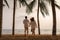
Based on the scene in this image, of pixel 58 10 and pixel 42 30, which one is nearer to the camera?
pixel 58 10

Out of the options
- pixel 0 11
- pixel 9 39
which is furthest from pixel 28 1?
pixel 9 39

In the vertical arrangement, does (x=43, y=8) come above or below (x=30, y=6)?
below

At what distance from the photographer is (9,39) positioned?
46.1ft

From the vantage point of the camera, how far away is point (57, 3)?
69.7 ft

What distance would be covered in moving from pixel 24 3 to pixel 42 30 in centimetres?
701

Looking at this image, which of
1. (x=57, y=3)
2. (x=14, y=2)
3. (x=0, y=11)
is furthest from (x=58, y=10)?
(x=0, y=11)

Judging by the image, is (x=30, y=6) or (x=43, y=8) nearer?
(x=30, y=6)

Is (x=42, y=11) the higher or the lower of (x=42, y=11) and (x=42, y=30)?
the higher

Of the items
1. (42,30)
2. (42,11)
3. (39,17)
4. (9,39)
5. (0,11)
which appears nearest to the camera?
(9,39)

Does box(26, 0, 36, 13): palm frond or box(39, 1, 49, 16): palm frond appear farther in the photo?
box(39, 1, 49, 16): palm frond

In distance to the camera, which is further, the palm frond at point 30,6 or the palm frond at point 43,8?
the palm frond at point 43,8

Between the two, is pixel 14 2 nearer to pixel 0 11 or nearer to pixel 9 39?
pixel 0 11

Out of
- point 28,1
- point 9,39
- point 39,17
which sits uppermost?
point 28,1

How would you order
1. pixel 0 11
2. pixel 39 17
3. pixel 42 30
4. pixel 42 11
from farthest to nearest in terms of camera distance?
pixel 42 30
pixel 39 17
pixel 42 11
pixel 0 11
